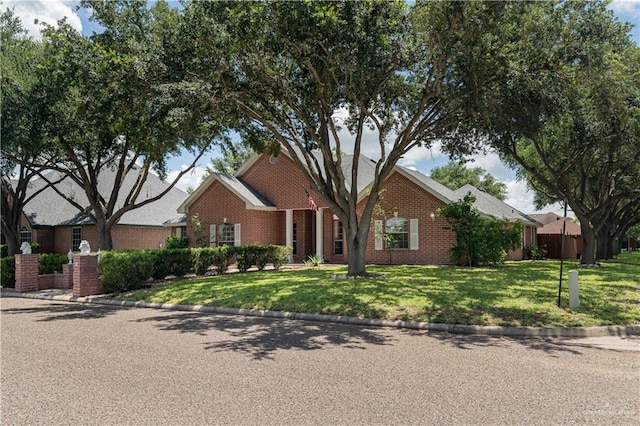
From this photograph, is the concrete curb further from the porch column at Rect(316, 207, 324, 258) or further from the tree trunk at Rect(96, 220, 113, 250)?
the porch column at Rect(316, 207, 324, 258)

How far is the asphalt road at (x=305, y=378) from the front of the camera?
15.8 ft

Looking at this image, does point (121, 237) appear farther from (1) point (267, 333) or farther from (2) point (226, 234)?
(1) point (267, 333)

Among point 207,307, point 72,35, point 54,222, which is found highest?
point 72,35

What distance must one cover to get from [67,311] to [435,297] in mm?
9099

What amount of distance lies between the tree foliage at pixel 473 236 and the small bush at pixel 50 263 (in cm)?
1576

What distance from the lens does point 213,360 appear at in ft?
23.0

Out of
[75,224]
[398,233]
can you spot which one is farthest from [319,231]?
[75,224]

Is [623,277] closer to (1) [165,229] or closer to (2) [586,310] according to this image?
(2) [586,310]

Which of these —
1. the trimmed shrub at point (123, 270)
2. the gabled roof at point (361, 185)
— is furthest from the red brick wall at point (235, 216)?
the trimmed shrub at point (123, 270)

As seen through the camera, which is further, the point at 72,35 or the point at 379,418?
the point at 72,35

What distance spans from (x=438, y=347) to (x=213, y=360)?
136 inches

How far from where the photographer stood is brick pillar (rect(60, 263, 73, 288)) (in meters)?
17.3

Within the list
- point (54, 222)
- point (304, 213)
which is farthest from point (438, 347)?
point (54, 222)

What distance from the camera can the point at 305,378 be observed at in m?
6.05
